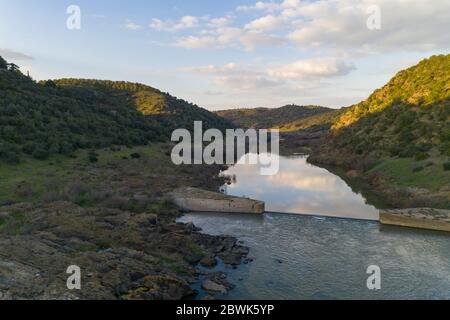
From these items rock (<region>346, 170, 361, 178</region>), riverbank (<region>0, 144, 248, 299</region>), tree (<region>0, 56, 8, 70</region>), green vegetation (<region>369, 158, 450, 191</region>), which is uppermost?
tree (<region>0, 56, 8, 70</region>)

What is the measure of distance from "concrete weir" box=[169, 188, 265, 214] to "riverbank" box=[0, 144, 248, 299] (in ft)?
6.47

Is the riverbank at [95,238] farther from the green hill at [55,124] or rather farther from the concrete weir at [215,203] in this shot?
the green hill at [55,124]

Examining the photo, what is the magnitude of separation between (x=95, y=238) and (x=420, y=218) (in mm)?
28211

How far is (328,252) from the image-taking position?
2869cm

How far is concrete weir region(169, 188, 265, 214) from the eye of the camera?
40.7 m

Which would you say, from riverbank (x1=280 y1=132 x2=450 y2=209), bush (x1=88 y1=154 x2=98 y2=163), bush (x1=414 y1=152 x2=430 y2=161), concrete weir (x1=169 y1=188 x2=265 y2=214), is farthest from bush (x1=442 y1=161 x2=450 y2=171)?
bush (x1=88 y1=154 x2=98 y2=163)

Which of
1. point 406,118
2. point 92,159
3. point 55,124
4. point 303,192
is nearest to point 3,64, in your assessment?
point 55,124

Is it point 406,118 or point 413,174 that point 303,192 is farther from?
point 406,118

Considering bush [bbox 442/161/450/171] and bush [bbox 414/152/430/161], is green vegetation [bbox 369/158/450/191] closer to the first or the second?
bush [bbox 442/161/450/171]

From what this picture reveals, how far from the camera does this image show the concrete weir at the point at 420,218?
112ft

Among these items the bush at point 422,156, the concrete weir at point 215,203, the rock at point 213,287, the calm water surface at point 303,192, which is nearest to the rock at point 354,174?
the calm water surface at point 303,192

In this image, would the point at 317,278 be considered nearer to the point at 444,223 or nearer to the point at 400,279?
the point at 400,279

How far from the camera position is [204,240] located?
102 feet

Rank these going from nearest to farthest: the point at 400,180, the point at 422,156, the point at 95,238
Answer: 1. the point at 95,238
2. the point at 400,180
3. the point at 422,156
